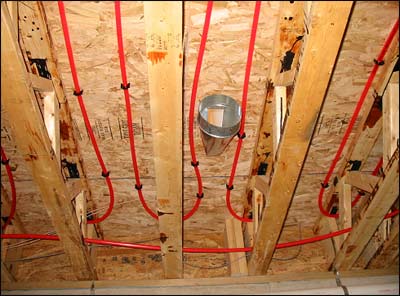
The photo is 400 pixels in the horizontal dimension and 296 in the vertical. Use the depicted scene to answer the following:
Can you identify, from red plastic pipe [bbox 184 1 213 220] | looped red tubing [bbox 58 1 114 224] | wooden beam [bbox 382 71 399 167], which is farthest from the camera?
wooden beam [bbox 382 71 399 167]

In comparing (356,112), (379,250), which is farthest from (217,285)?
(356,112)

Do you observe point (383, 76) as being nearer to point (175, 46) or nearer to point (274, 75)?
point (274, 75)

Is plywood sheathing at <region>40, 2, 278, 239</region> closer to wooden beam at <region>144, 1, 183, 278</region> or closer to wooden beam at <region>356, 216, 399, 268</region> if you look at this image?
wooden beam at <region>144, 1, 183, 278</region>

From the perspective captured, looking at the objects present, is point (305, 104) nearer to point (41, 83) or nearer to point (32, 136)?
point (32, 136)

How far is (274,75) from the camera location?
176 cm

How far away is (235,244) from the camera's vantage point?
2479 millimetres

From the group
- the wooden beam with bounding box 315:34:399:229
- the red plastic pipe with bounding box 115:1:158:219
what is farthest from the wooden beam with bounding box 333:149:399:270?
the red plastic pipe with bounding box 115:1:158:219

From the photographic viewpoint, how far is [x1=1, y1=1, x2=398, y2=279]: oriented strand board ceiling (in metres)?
1.60

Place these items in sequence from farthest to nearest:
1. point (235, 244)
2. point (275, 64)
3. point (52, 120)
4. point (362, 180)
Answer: point (235, 244) < point (362, 180) < point (275, 64) < point (52, 120)

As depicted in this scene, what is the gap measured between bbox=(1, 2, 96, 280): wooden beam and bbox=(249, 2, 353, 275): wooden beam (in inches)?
37.9

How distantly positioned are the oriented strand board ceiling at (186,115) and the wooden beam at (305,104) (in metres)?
0.44

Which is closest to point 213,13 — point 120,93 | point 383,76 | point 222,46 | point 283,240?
point 222,46

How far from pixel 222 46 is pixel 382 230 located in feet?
4.99

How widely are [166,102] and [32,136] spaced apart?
0.56 meters
